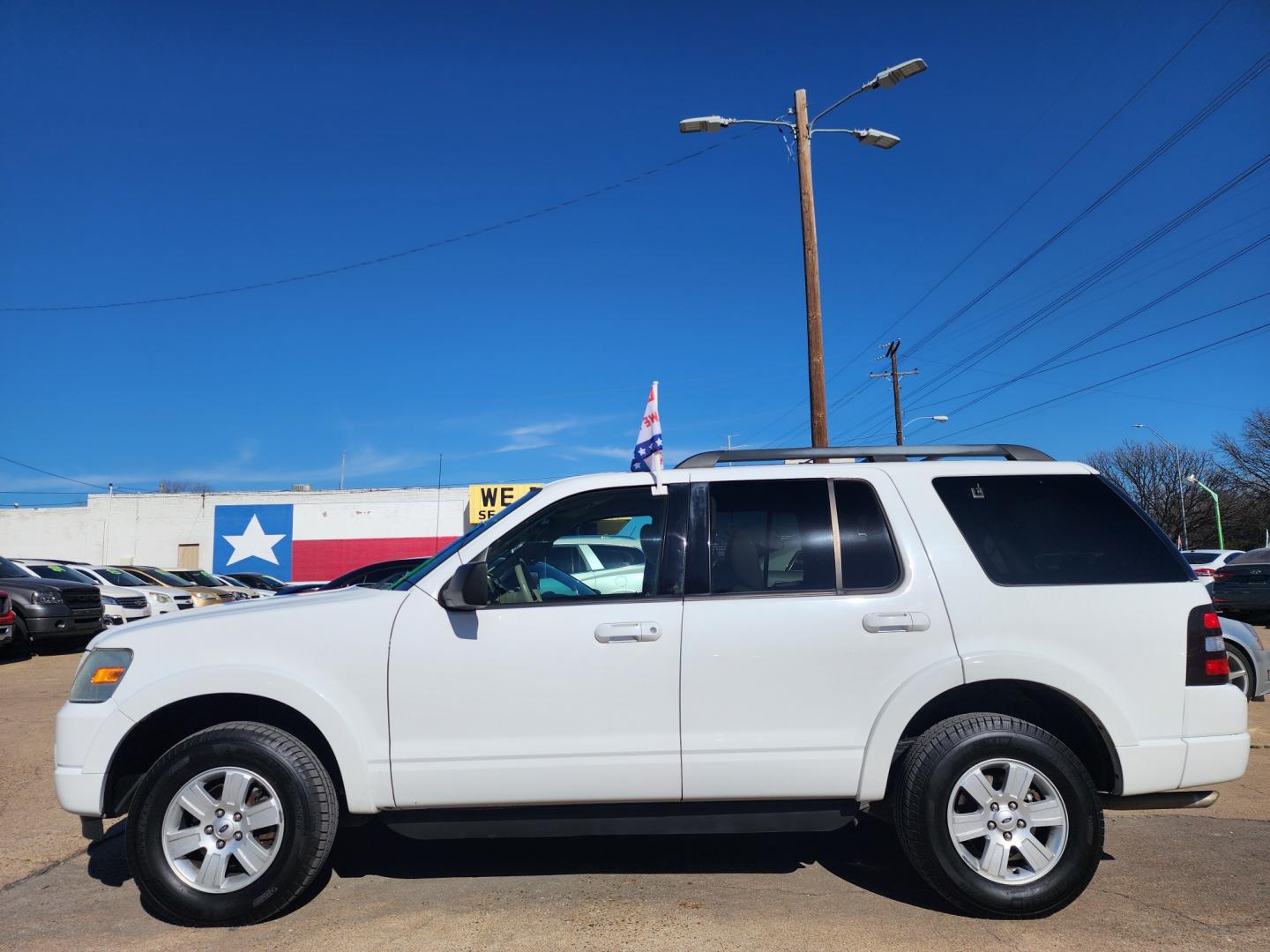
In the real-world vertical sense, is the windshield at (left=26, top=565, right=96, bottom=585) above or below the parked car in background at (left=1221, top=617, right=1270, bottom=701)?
above

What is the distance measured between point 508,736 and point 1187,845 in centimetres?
367

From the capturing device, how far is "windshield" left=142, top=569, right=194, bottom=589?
2253 cm

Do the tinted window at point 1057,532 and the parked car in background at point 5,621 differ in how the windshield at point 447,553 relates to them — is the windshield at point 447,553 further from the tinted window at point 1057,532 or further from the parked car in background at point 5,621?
the parked car in background at point 5,621

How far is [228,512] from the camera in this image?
133 feet

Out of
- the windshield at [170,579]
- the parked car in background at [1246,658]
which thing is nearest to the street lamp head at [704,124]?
the parked car in background at [1246,658]

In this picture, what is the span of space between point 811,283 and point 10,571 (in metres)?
14.9

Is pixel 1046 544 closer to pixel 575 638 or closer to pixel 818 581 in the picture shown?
pixel 818 581

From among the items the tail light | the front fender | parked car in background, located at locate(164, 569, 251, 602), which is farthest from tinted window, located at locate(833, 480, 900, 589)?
parked car in background, located at locate(164, 569, 251, 602)

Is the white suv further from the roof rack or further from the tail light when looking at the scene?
the roof rack

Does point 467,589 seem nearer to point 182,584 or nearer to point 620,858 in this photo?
point 620,858

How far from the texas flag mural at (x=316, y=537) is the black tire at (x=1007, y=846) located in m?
37.4

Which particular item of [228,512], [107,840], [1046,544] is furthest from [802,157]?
[228,512]

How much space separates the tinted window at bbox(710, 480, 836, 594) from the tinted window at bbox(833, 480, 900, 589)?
0.22 ft

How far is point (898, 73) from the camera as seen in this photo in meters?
10.9
